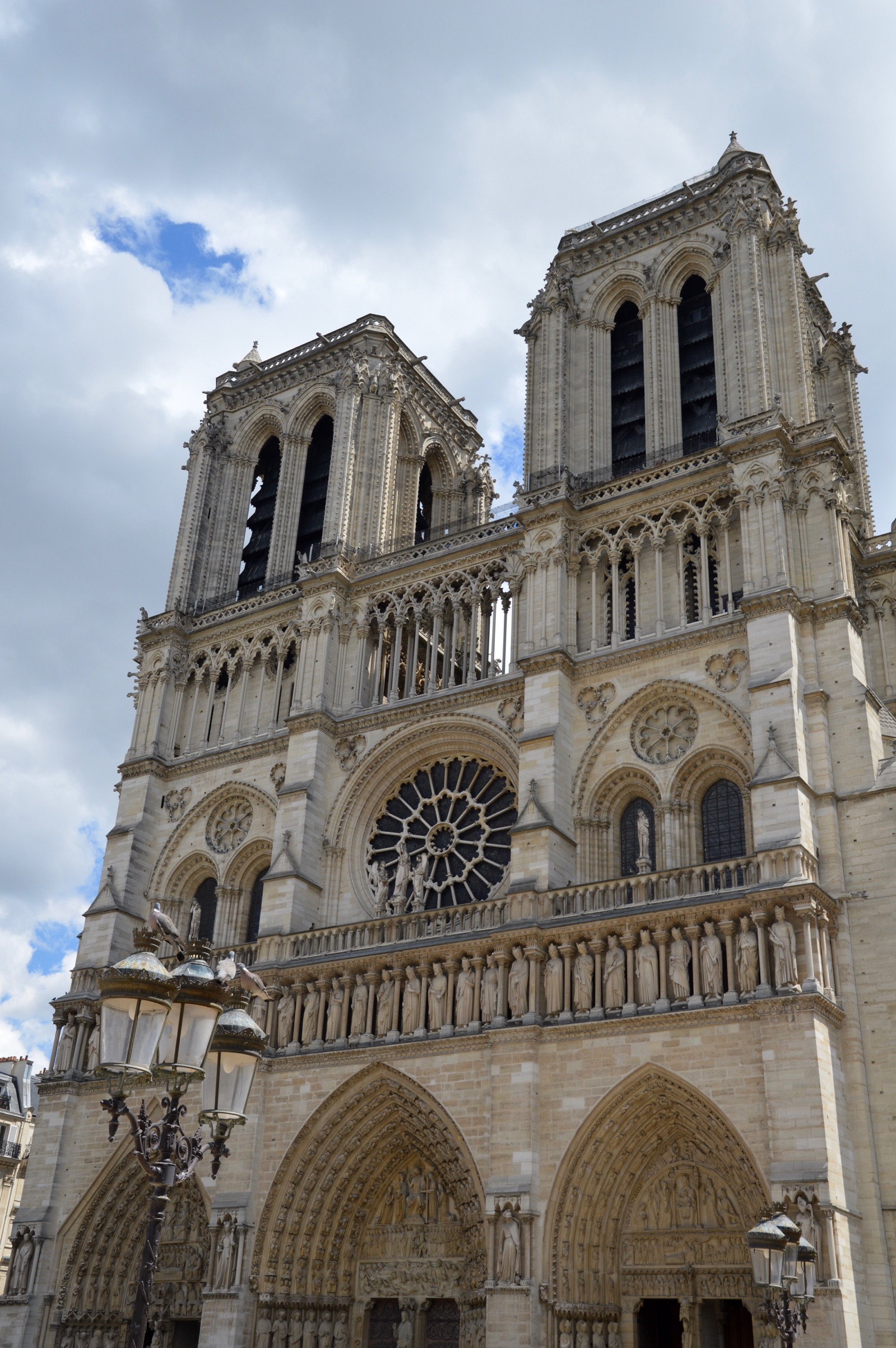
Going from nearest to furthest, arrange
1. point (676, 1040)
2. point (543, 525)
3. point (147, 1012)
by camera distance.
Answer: point (147, 1012) → point (676, 1040) → point (543, 525)

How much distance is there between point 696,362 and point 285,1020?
16312mm

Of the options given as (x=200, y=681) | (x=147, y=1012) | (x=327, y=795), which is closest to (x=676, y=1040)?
(x=327, y=795)

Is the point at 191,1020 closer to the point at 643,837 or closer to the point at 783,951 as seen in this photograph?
the point at 783,951

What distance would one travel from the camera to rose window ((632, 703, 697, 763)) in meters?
22.3

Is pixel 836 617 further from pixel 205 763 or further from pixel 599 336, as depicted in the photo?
pixel 205 763

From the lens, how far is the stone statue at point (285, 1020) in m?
22.8

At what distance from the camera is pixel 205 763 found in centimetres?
2853

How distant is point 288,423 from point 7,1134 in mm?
26303

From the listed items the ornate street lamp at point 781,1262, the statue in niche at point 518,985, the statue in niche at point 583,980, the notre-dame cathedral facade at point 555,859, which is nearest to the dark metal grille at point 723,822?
the notre-dame cathedral facade at point 555,859

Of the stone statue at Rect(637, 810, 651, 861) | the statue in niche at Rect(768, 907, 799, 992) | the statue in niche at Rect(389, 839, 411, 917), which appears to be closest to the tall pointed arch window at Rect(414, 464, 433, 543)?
Answer: the statue in niche at Rect(389, 839, 411, 917)

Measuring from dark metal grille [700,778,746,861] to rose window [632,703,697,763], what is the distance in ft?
2.93

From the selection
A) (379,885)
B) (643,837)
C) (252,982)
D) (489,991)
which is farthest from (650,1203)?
(252,982)

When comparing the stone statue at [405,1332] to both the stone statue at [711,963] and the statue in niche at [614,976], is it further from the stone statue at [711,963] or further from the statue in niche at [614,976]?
the stone statue at [711,963]

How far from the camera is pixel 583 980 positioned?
19875 mm
